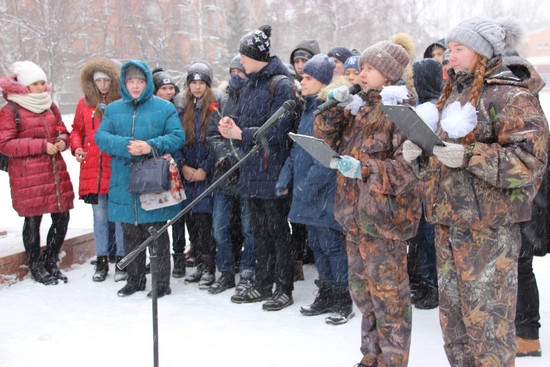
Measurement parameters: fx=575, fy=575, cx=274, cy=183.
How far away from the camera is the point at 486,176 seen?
2395mm

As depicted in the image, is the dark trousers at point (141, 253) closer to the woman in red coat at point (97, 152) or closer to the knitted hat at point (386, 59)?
the woman in red coat at point (97, 152)

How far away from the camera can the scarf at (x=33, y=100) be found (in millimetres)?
5207

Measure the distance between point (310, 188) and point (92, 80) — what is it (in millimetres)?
2588

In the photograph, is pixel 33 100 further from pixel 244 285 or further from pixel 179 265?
pixel 244 285

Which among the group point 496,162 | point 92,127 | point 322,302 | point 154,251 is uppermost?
point 496,162

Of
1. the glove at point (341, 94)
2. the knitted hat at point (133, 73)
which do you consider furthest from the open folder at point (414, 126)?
the knitted hat at point (133, 73)

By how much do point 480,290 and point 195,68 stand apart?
3.60 m

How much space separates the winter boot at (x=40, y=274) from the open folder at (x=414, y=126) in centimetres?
390

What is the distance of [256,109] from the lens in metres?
4.52

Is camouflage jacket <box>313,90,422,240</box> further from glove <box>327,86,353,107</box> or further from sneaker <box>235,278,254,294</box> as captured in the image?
sneaker <box>235,278,254,294</box>

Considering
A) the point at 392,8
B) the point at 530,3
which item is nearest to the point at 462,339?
the point at 392,8

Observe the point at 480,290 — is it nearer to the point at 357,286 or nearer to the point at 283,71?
the point at 357,286

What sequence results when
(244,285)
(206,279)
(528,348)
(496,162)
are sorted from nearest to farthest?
(496,162)
(528,348)
(244,285)
(206,279)

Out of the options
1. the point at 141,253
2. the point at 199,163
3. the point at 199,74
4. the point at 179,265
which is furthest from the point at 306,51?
the point at 141,253
